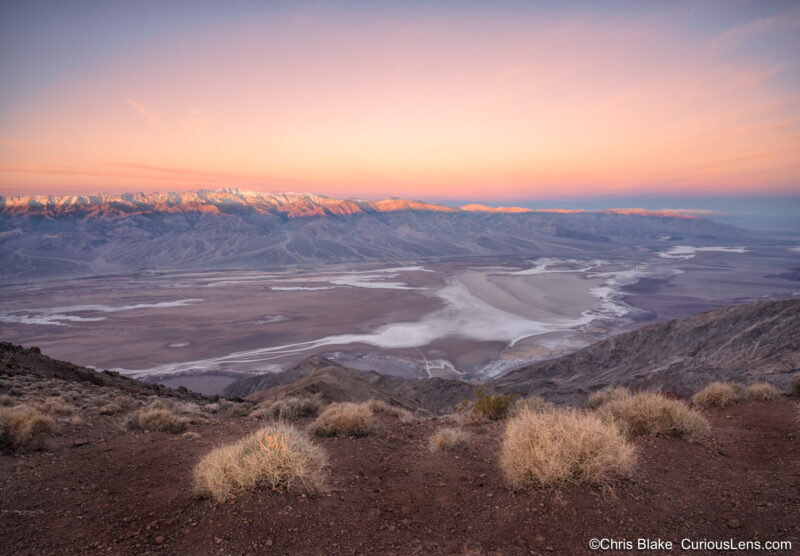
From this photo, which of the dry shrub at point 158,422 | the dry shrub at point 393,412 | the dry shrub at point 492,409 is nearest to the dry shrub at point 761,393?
the dry shrub at point 492,409

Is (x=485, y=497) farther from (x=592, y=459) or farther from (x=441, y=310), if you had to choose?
(x=441, y=310)

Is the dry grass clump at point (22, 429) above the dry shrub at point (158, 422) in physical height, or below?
above

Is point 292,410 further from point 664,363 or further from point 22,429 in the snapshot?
point 664,363

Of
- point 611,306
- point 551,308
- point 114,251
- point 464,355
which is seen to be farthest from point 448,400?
point 114,251

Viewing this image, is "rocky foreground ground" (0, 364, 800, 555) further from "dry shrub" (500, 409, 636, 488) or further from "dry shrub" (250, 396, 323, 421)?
"dry shrub" (250, 396, 323, 421)

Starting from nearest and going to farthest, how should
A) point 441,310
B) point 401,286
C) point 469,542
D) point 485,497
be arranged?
point 469,542
point 485,497
point 441,310
point 401,286

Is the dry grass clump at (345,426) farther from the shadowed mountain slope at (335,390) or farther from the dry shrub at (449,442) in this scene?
the shadowed mountain slope at (335,390)

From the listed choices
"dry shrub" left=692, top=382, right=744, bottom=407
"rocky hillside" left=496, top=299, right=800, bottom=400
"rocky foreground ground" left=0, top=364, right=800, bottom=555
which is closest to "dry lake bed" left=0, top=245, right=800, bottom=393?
"rocky hillside" left=496, top=299, right=800, bottom=400
